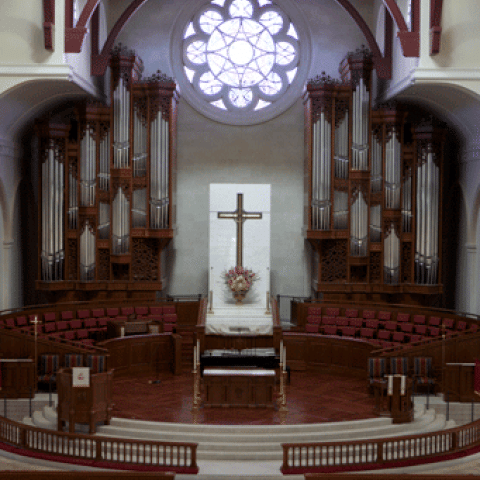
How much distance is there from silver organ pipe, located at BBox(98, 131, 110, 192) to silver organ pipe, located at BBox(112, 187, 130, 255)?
1.19 feet

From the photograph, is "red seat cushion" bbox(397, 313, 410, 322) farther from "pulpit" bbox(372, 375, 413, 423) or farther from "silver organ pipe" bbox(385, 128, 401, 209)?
"pulpit" bbox(372, 375, 413, 423)

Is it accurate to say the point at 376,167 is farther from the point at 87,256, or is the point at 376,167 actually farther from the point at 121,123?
the point at 87,256

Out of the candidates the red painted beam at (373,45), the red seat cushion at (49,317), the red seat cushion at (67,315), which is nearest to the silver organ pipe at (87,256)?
the red seat cushion at (67,315)

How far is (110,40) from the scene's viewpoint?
17.0 m

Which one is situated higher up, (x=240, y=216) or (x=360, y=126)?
(x=360, y=126)

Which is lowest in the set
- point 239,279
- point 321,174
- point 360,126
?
point 239,279

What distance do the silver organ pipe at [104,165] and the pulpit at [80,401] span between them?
6.72m

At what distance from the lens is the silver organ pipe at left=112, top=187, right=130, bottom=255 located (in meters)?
17.1

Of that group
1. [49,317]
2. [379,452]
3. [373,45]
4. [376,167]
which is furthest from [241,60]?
[379,452]

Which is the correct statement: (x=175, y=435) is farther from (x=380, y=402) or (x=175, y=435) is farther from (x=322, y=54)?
(x=322, y=54)

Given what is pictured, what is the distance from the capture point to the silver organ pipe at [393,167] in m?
17.1

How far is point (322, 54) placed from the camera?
18.6 metres

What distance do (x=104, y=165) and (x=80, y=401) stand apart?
7389 mm

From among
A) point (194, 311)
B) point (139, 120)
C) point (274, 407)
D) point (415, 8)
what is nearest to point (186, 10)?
point (139, 120)
